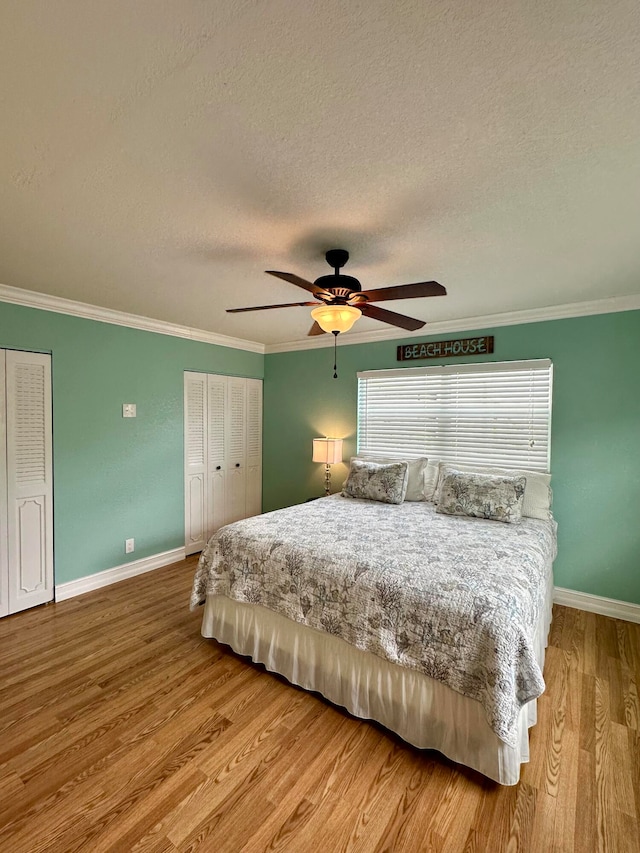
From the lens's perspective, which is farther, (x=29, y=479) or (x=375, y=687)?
(x=29, y=479)

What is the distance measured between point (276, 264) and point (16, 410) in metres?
2.33

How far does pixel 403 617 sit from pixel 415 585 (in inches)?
6.1

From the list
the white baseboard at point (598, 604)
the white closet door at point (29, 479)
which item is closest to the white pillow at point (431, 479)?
the white baseboard at point (598, 604)

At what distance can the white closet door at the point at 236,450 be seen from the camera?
15.4 feet

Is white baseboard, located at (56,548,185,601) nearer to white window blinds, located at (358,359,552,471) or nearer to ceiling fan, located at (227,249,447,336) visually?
white window blinds, located at (358,359,552,471)

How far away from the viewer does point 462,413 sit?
12.1ft

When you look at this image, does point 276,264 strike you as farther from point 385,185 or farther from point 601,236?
point 601,236

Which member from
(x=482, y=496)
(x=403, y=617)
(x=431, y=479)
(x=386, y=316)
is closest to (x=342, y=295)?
(x=386, y=316)

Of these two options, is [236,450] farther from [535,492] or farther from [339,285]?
[535,492]

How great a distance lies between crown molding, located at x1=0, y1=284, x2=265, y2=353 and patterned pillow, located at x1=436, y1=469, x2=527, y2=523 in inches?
116

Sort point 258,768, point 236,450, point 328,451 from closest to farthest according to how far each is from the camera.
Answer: point 258,768
point 328,451
point 236,450

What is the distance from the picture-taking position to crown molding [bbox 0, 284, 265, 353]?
115 inches

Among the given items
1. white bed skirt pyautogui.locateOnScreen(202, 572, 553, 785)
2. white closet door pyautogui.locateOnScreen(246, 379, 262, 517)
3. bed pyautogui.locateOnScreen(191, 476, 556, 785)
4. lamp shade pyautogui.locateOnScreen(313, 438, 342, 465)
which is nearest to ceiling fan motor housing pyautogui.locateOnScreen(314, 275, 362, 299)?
bed pyautogui.locateOnScreen(191, 476, 556, 785)

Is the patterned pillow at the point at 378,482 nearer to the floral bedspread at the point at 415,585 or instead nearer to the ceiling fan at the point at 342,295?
the floral bedspread at the point at 415,585
